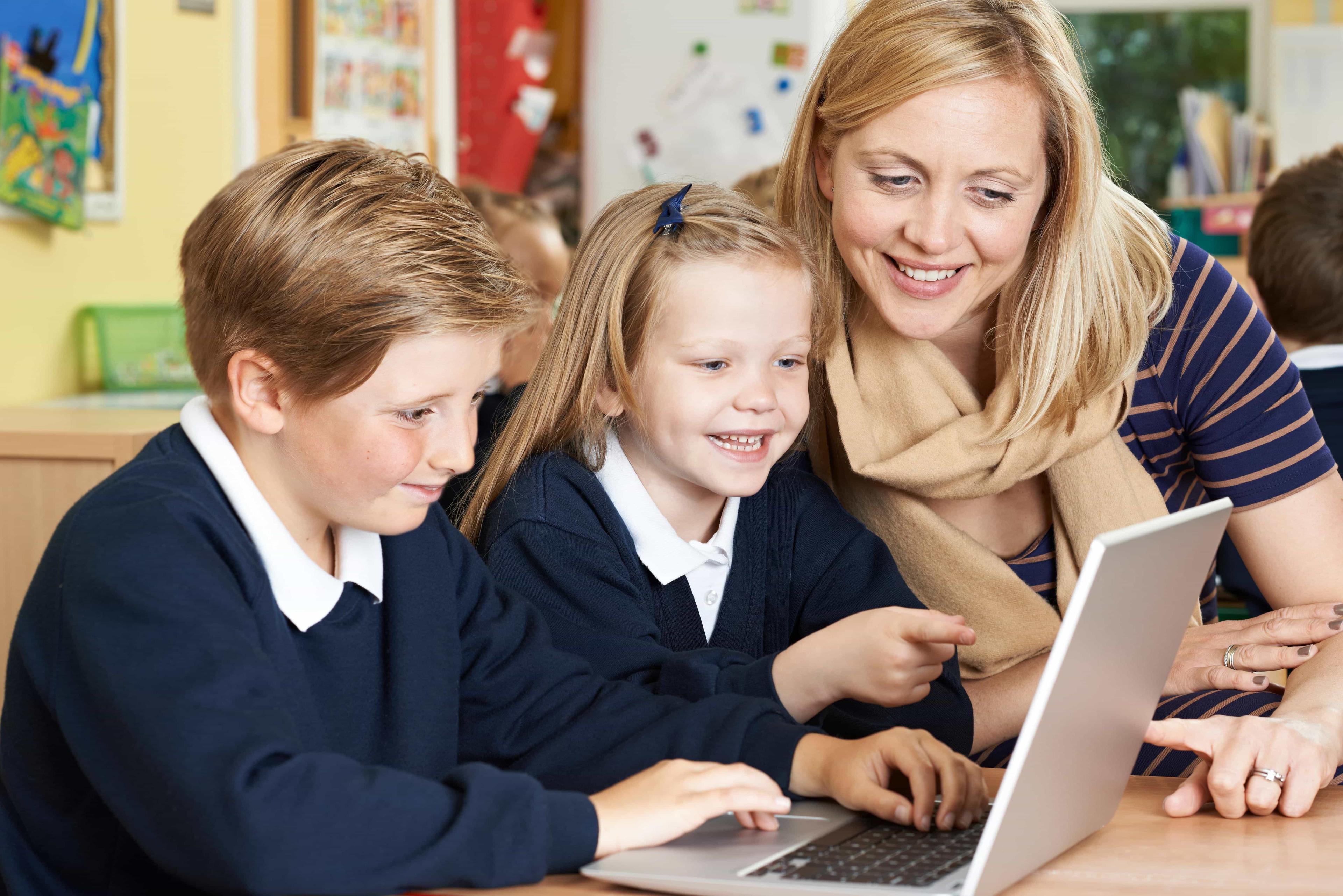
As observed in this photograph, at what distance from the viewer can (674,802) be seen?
884 mm

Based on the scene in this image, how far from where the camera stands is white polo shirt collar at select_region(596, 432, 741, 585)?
1.36m

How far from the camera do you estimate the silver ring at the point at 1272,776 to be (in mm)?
975

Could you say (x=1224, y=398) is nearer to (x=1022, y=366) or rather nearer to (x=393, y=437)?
(x=1022, y=366)

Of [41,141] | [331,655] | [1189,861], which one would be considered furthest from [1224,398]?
[41,141]

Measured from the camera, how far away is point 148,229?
2.79 metres

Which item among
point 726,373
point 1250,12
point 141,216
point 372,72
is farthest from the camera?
point 1250,12

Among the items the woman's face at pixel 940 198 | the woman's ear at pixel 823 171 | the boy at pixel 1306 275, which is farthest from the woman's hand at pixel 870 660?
the boy at pixel 1306 275

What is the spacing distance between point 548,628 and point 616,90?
3327 mm

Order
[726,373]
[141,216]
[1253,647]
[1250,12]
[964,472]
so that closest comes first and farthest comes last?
[1253,647] < [726,373] < [964,472] < [141,216] < [1250,12]

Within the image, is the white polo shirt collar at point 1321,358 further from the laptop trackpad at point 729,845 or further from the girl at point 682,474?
the laptop trackpad at point 729,845

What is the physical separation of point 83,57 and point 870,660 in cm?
207

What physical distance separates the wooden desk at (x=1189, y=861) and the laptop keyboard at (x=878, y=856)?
→ 0.05m

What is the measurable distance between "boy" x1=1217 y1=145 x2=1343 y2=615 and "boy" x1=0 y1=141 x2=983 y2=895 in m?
1.48

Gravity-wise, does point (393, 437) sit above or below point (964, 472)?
above
